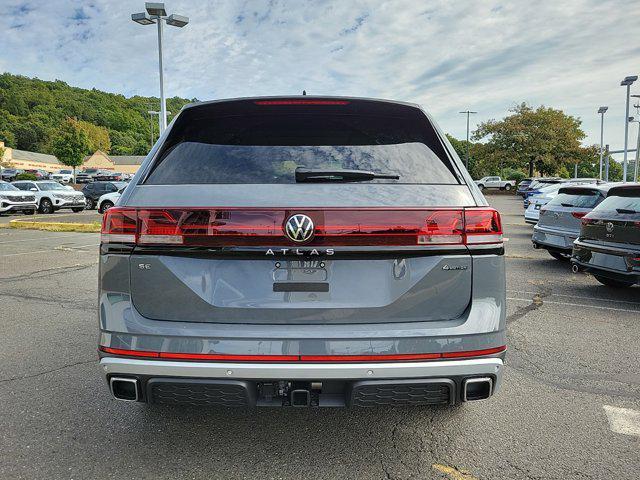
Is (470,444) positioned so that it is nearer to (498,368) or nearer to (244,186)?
(498,368)

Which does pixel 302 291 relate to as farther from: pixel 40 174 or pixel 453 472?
pixel 40 174

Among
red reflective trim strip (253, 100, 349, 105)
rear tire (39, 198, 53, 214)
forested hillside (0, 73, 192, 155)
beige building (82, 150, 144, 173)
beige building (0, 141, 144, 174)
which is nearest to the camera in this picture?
red reflective trim strip (253, 100, 349, 105)

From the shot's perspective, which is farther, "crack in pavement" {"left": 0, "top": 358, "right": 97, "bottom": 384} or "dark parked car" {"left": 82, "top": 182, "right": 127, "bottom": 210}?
"dark parked car" {"left": 82, "top": 182, "right": 127, "bottom": 210}

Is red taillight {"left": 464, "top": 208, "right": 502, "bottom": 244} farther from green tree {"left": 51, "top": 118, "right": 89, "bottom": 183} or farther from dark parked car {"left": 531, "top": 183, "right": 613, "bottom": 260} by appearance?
green tree {"left": 51, "top": 118, "right": 89, "bottom": 183}

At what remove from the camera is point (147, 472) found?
2.52 metres

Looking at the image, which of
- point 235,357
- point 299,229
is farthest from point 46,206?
point 299,229

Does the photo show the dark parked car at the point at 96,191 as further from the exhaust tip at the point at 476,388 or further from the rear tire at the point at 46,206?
the exhaust tip at the point at 476,388

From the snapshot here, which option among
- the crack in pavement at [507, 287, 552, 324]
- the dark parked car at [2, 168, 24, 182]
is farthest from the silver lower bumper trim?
the dark parked car at [2, 168, 24, 182]

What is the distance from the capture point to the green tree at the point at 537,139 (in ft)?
179

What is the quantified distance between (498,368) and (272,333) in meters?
1.03

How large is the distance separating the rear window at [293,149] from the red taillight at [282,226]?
0.20 metres

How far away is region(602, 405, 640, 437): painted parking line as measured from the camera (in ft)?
9.71

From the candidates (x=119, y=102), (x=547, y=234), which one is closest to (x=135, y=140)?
(x=119, y=102)

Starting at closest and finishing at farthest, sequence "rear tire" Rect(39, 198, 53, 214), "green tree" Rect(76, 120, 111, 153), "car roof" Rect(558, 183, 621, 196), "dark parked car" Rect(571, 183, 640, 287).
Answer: "dark parked car" Rect(571, 183, 640, 287), "car roof" Rect(558, 183, 621, 196), "rear tire" Rect(39, 198, 53, 214), "green tree" Rect(76, 120, 111, 153)
